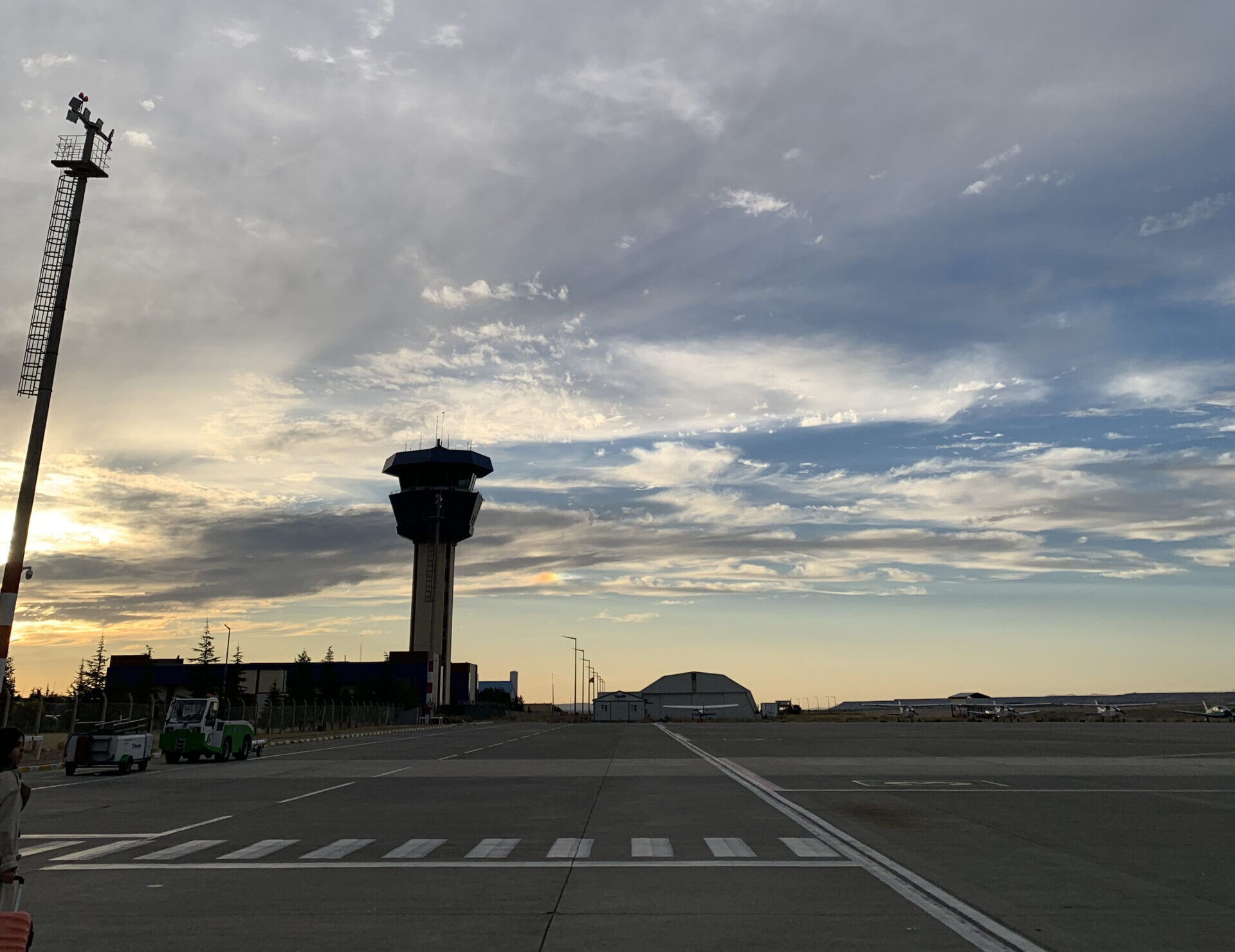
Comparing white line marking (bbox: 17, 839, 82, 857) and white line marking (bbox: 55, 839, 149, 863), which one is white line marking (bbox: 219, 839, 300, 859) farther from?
white line marking (bbox: 17, 839, 82, 857)

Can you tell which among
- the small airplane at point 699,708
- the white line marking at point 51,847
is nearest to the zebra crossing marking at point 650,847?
the white line marking at point 51,847

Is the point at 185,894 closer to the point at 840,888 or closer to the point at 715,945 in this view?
the point at 715,945

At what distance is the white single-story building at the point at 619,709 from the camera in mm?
148125

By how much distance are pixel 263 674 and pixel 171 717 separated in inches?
5338

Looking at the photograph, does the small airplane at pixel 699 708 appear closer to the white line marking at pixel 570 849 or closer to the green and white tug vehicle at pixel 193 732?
the green and white tug vehicle at pixel 193 732

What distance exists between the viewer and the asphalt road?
364 inches

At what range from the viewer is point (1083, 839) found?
1547cm

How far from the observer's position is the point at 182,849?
48.0 feet

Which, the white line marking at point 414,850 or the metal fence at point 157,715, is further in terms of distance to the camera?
the metal fence at point 157,715

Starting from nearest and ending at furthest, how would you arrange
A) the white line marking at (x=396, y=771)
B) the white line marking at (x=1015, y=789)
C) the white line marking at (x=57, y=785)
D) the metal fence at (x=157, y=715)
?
the white line marking at (x=1015, y=789) < the white line marking at (x=57, y=785) < the white line marking at (x=396, y=771) < the metal fence at (x=157, y=715)

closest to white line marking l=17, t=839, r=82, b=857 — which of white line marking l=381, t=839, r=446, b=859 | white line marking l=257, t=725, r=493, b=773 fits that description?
white line marking l=381, t=839, r=446, b=859

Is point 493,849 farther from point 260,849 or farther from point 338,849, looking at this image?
point 260,849

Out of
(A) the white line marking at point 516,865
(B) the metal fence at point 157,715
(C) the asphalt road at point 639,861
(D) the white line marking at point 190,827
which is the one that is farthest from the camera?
(B) the metal fence at point 157,715

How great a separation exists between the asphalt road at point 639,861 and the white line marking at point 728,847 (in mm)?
66
